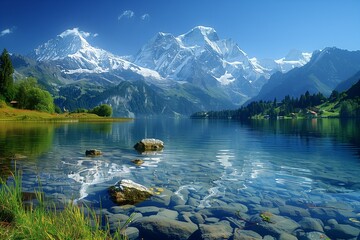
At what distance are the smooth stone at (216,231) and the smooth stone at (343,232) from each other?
17.4 ft

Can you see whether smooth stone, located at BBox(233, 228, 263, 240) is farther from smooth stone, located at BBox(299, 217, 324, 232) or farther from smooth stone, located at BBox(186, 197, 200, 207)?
smooth stone, located at BBox(186, 197, 200, 207)

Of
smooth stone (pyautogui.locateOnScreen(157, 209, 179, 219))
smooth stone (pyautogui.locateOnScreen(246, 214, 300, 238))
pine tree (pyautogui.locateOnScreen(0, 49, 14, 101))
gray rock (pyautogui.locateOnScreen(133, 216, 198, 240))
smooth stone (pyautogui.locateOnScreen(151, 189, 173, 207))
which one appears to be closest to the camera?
gray rock (pyautogui.locateOnScreen(133, 216, 198, 240))

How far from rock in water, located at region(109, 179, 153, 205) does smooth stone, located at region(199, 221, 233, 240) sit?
6.55m

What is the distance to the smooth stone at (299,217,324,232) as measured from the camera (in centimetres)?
1712

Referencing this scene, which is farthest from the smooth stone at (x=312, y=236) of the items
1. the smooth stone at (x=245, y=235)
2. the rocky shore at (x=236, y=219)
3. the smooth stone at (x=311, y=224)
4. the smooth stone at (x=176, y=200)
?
the smooth stone at (x=176, y=200)

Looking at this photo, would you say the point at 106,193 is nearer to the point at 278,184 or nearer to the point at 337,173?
the point at 278,184

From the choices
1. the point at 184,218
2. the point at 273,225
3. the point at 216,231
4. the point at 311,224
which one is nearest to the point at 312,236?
the point at 311,224

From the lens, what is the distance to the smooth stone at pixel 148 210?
19352 mm

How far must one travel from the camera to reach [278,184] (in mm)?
28359

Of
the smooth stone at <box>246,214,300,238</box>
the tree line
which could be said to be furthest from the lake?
the tree line

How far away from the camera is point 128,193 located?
2209cm

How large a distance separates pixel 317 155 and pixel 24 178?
41.9 meters

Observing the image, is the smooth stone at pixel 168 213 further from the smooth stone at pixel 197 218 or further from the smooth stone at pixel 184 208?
the smooth stone at pixel 197 218

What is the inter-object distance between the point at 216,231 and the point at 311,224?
5.78 meters
